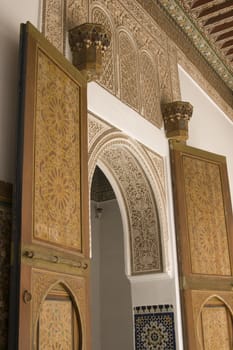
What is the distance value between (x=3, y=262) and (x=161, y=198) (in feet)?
4.81

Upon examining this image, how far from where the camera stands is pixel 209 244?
3068mm

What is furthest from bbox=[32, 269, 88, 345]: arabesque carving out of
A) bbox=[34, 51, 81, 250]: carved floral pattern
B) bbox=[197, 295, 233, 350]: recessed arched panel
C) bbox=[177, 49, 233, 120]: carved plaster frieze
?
bbox=[177, 49, 233, 120]: carved plaster frieze

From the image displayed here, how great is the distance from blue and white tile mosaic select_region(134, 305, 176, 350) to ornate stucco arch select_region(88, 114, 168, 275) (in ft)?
0.77

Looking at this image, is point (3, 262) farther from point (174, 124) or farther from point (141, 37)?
point (141, 37)

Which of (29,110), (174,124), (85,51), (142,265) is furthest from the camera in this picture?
(174,124)

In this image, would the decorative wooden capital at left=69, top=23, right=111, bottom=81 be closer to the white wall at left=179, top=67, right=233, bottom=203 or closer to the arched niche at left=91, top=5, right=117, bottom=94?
the arched niche at left=91, top=5, right=117, bottom=94

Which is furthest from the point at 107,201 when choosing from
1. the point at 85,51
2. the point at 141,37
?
the point at 85,51

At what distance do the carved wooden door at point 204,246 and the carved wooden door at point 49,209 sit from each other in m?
1.02

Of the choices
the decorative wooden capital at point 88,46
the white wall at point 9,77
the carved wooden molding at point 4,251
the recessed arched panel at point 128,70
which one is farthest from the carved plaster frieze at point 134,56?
the carved wooden molding at point 4,251

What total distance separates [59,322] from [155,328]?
1.17 metres

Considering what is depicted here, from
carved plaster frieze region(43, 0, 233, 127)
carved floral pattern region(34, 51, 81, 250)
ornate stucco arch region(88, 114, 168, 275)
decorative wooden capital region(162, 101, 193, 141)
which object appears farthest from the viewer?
decorative wooden capital region(162, 101, 193, 141)

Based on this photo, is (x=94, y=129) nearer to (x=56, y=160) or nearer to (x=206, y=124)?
(x=56, y=160)

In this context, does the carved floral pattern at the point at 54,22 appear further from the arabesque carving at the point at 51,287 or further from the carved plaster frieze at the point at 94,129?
the arabesque carving at the point at 51,287

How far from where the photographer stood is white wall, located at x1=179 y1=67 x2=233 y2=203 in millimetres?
3701
